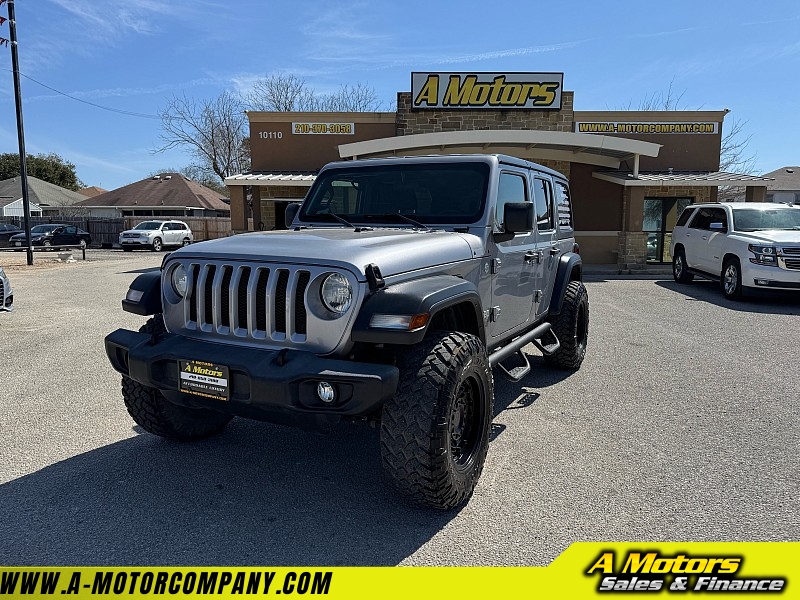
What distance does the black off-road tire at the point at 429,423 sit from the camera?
2.95m

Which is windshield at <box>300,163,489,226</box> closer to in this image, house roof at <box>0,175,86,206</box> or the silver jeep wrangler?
the silver jeep wrangler

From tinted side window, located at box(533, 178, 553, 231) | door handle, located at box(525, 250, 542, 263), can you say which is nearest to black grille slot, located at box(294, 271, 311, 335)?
door handle, located at box(525, 250, 542, 263)

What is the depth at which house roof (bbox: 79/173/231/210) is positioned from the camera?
41938 mm

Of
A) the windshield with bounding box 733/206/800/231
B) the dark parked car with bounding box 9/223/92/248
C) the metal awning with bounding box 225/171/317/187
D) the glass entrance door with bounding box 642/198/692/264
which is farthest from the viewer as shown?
the dark parked car with bounding box 9/223/92/248

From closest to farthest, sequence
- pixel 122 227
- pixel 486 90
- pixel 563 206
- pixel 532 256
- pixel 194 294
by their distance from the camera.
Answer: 1. pixel 194 294
2. pixel 532 256
3. pixel 563 206
4. pixel 486 90
5. pixel 122 227

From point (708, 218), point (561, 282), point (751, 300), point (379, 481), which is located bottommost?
point (379, 481)

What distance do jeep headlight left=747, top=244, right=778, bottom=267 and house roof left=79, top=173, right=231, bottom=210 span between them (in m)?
37.8

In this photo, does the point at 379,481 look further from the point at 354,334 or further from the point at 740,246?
the point at 740,246

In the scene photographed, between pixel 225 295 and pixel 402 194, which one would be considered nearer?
pixel 225 295

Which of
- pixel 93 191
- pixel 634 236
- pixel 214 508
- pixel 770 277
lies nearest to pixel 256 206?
pixel 634 236

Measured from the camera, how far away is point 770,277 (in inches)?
411

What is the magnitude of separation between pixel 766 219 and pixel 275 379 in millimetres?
12032

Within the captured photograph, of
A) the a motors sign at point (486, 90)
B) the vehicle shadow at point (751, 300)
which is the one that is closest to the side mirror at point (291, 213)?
→ the vehicle shadow at point (751, 300)

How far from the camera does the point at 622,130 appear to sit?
20.2 m
